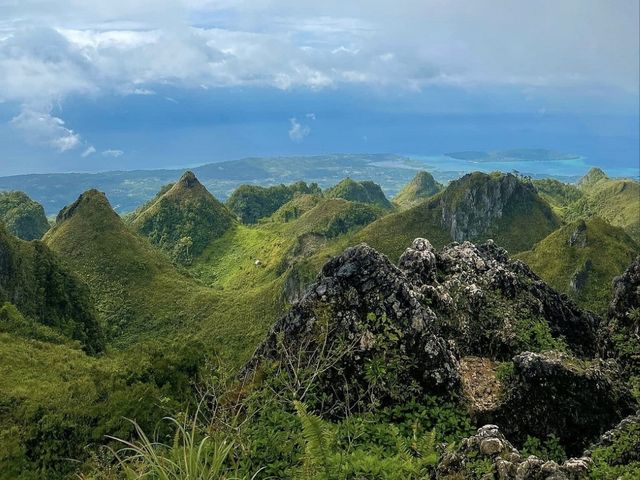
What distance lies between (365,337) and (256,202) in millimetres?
→ 173703

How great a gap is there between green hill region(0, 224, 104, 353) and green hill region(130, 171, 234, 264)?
65.7 metres

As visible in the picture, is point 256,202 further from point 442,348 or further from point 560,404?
point 560,404

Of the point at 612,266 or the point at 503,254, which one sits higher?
the point at 503,254

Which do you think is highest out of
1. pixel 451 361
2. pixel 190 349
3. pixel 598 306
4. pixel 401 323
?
pixel 401 323

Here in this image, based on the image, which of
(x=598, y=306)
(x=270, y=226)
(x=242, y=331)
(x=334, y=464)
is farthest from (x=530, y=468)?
(x=270, y=226)

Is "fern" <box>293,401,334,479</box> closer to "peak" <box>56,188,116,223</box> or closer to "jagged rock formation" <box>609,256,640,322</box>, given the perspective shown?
"jagged rock formation" <box>609,256,640,322</box>

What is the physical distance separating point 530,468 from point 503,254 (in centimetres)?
1509

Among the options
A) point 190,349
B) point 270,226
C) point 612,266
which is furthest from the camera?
point 270,226

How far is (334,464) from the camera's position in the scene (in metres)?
9.07

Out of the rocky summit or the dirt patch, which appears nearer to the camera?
the rocky summit

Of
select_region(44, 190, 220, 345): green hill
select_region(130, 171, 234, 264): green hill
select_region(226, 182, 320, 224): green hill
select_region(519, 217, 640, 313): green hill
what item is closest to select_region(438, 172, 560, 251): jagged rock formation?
select_region(519, 217, 640, 313): green hill

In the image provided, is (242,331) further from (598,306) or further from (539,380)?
(539,380)

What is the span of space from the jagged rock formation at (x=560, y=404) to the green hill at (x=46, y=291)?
1872 inches

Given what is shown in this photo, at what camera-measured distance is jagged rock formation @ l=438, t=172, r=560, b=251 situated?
104 m
